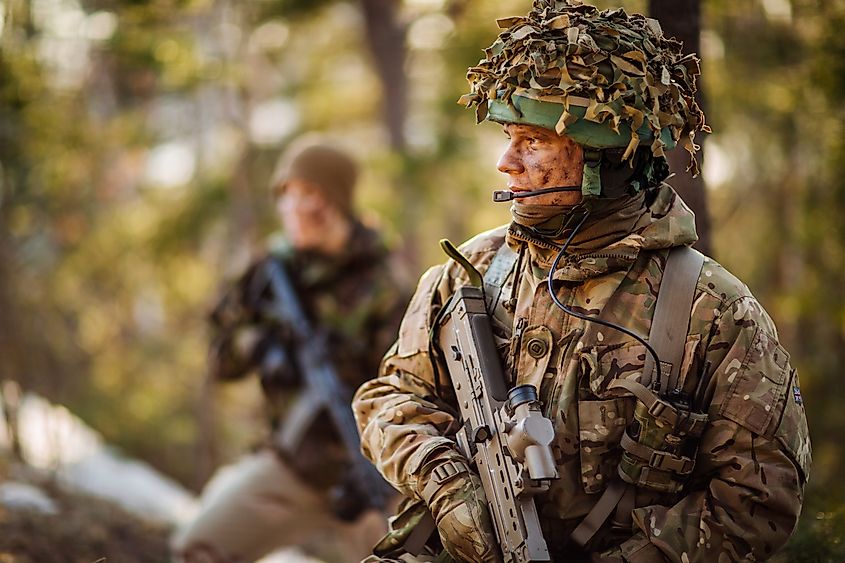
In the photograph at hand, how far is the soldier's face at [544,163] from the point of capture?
315 centimetres

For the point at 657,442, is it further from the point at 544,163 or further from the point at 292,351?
the point at 292,351

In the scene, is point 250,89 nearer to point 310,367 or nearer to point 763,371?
point 310,367

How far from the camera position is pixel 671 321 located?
303 centimetres

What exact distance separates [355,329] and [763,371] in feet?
12.7

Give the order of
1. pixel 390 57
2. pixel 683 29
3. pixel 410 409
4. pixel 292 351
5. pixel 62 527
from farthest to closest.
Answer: pixel 390 57 < pixel 292 351 < pixel 62 527 < pixel 683 29 < pixel 410 409

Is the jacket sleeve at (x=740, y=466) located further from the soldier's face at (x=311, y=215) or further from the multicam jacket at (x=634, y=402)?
the soldier's face at (x=311, y=215)

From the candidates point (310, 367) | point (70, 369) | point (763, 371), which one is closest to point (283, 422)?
point (310, 367)

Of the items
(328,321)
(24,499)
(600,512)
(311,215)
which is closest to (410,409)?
(600,512)

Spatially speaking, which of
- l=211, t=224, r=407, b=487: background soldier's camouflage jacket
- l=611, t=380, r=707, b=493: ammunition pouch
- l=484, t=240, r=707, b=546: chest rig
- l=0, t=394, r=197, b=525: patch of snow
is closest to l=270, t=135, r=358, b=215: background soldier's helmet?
l=211, t=224, r=407, b=487: background soldier's camouflage jacket

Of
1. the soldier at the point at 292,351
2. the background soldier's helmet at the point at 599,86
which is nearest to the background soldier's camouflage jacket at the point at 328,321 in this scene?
the soldier at the point at 292,351

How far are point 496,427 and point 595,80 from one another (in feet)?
3.49

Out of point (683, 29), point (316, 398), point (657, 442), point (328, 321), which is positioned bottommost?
point (316, 398)

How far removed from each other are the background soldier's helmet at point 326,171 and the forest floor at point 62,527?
2.48m

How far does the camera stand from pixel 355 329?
21.5 feet
